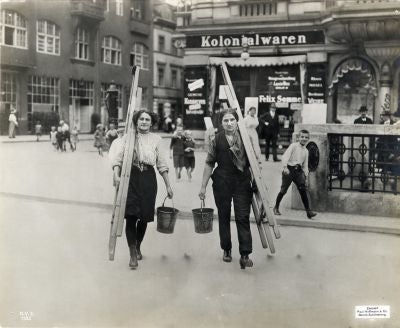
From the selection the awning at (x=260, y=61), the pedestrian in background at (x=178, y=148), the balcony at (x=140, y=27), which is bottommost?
the pedestrian in background at (x=178, y=148)

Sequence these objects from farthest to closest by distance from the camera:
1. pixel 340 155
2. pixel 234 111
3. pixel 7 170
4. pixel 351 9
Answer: pixel 351 9, pixel 7 170, pixel 340 155, pixel 234 111

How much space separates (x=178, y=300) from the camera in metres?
5.18

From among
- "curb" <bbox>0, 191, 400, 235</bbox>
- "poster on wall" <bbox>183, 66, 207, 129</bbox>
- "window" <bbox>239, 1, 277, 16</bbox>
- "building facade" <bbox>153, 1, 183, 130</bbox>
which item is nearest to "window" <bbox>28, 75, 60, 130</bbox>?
"building facade" <bbox>153, 1, 183, 130</bbox>

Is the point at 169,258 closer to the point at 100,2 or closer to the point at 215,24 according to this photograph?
the point at 215,24

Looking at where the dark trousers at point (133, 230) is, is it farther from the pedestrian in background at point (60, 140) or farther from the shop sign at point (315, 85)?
the pedestrian in background at point (60, 140)

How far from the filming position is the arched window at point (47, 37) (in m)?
30.7

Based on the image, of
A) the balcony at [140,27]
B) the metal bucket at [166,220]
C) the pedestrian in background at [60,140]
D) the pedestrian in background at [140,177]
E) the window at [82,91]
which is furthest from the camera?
the balcony at [140,27]

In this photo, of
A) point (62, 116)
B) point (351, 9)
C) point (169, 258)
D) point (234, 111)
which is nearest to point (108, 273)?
point (169, 258)

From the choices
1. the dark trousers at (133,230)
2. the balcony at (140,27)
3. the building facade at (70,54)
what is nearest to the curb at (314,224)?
the dark trousers at (133,230)

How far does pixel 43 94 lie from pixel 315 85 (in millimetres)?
18063

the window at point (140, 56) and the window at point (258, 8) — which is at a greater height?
the window at point (140, 56)

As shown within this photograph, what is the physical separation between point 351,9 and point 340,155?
830cm

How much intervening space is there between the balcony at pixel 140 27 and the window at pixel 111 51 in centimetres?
151

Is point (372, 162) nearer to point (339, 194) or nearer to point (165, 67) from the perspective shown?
point (339, 194)
